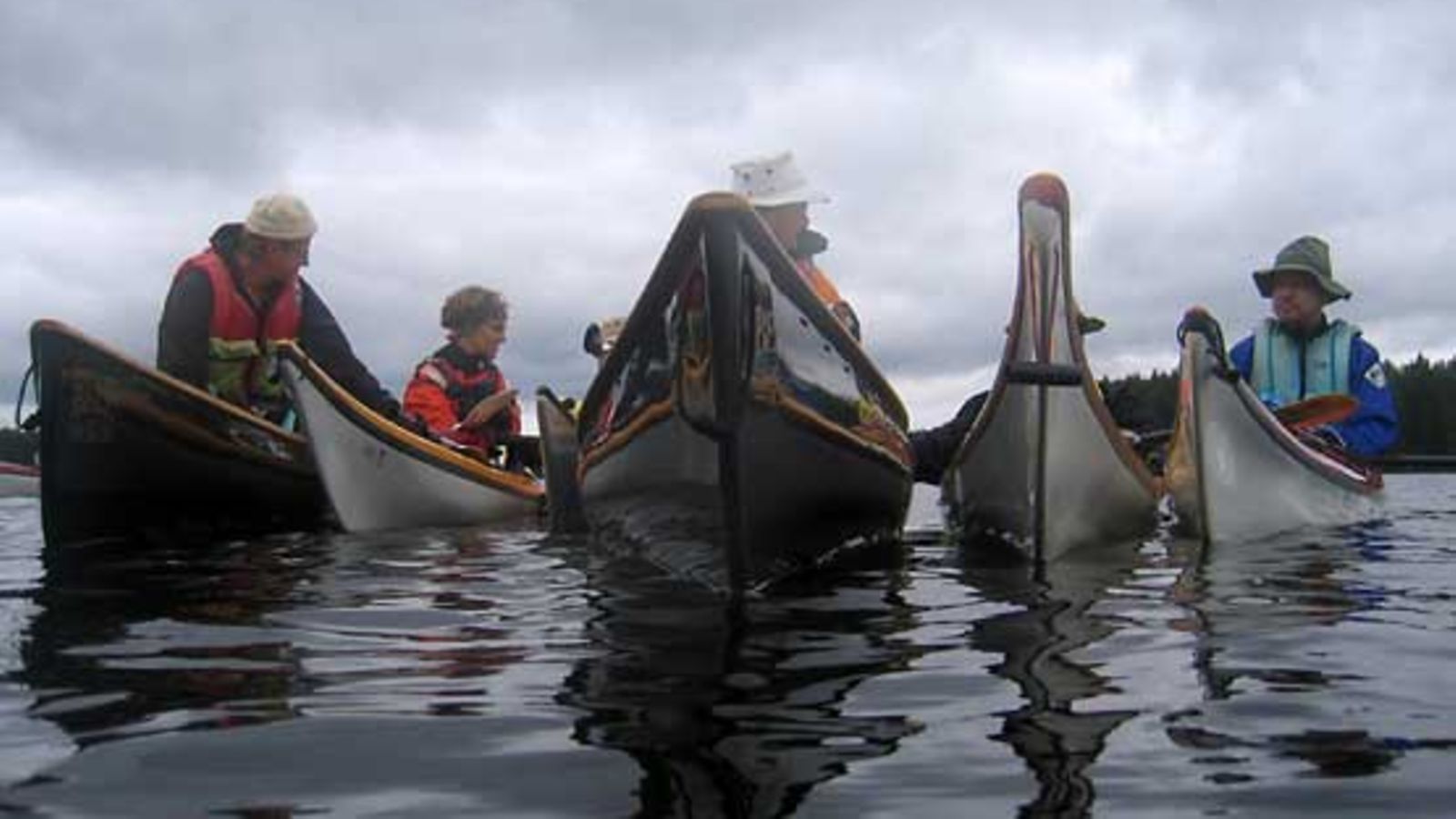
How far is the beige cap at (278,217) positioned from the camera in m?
8.62

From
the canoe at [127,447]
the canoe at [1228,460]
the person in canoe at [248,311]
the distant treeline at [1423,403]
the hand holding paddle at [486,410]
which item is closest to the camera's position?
the canoe at [1228,460]

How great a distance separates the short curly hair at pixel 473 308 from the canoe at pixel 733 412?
454cm

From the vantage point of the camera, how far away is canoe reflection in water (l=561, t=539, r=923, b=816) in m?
2.45

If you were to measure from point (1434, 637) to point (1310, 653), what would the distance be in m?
0.54

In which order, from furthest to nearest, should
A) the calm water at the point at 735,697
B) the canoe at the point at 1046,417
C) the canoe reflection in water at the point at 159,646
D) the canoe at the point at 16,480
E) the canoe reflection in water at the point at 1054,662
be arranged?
the canoe at the point at 16,480 < the canoe at the point at 1046,417 < the canoe reflection in water at the point at 159,646 < the canoe reflection in water at the point at 1054,662 < the calm water at the point at 735,697

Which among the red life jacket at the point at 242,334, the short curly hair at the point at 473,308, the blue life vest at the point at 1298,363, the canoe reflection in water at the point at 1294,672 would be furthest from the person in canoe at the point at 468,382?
the canoe reflection in water at the point at 1294,672

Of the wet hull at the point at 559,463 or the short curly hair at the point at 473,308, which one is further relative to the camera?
the short curly hair at the point at 473,308

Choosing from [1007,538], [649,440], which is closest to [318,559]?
[649,440]

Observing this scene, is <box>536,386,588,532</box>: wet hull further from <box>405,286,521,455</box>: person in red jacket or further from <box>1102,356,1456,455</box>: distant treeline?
<box>1102,356,1456,455</box>: distant treeline

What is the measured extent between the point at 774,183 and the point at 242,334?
3689 millimetres

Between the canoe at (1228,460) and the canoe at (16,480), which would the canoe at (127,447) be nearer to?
the canoe at (1228,460)

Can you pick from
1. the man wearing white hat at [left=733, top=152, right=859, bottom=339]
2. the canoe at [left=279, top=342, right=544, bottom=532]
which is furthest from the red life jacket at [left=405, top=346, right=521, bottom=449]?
the man wearing white hat at [left=733, top=152, right=859, bottom=339]

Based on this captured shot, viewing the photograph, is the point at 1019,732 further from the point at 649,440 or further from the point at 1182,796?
the point at 649,440

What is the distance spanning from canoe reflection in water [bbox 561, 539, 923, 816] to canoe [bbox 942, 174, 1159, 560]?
1.29 metres
